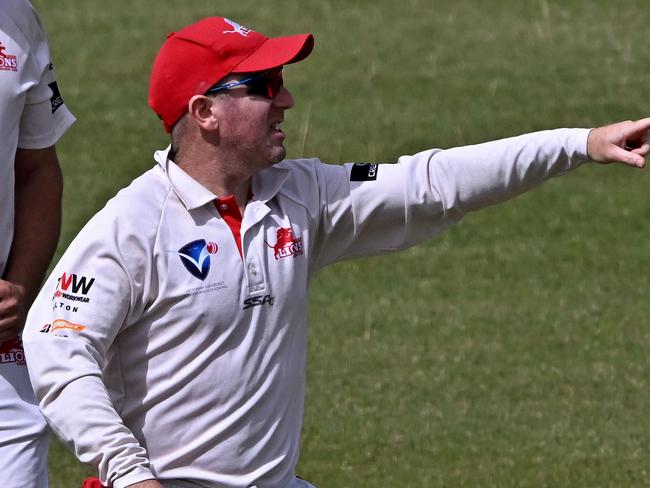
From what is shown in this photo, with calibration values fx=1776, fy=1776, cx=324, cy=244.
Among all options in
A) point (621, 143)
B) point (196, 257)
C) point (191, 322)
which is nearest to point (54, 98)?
point (196, 257)

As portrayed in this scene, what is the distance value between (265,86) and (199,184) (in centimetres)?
32

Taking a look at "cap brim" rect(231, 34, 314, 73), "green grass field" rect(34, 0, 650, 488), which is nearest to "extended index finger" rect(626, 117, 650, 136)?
"cap brim" rect(231, 34, 314, 73)

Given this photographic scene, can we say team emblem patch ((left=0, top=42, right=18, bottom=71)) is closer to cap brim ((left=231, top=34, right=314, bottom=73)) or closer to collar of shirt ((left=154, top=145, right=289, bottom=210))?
collar of shirt ((left=154, top=145, right=289, bottom=210))

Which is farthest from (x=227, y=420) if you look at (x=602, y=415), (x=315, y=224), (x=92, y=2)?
(x=92, y=2)

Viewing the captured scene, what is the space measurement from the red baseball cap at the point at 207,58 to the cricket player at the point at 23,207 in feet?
1.41

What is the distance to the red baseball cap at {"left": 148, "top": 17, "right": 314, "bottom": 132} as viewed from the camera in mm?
4754

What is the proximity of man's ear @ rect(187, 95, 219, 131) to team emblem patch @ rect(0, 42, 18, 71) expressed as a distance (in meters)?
0.55

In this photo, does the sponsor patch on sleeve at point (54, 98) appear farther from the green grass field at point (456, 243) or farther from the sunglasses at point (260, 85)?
the green grass field at point (456, 243)

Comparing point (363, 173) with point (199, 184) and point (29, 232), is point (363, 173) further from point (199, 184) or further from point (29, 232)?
point (29, 232)

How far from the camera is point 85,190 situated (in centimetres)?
1211

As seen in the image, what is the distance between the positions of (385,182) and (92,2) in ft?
38.0

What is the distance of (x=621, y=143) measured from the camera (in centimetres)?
475

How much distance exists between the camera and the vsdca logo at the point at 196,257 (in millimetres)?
4574

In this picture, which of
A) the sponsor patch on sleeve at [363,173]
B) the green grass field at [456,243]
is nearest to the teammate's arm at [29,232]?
the sponsor patch on sleeve at [363,173]
